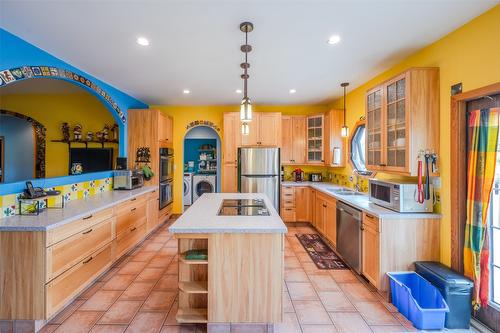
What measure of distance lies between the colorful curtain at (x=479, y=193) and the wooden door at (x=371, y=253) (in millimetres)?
724

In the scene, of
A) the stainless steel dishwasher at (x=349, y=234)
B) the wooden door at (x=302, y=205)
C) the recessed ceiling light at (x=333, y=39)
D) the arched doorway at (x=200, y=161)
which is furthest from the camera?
the arched doorway at (x=200, y=161)

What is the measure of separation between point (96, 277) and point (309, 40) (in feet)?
11.5

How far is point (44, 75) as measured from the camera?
2.78m

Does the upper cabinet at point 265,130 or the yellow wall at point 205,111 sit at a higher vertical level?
the yellow wall at point 205,111

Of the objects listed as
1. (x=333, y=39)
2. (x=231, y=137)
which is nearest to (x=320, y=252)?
(x=231, y=137)

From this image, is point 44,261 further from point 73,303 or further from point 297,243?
point 297,243

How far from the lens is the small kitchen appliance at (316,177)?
5.61 metres

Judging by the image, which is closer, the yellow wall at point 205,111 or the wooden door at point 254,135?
the wooden door at point 254,135

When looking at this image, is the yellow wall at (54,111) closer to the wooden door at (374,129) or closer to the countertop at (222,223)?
the countertop at (222,223)

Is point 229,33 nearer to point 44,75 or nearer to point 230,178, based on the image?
point 44,75

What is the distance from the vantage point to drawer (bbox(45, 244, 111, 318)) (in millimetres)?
2176

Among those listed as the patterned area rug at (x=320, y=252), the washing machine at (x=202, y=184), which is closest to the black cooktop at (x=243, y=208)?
the patterned area rug at (x=320, y=252)

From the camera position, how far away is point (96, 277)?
286 centimetres

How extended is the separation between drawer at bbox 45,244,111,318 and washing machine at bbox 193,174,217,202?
11.6 ft
